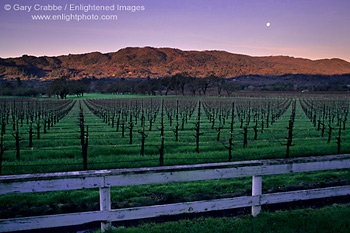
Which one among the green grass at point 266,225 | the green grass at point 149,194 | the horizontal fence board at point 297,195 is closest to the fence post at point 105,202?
the green grass at point 266,225

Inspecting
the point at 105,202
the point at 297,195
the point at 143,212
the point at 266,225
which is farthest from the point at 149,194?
the point at 297,195

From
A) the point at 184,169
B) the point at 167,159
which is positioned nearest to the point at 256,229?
the point at 184,169

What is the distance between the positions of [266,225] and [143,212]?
190cm

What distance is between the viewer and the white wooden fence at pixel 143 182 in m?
3.62

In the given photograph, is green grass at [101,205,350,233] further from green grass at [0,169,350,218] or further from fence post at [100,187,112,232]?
green grass at [0,169,350,218]

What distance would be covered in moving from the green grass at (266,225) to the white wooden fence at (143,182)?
0.27m

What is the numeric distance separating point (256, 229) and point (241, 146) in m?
10.3

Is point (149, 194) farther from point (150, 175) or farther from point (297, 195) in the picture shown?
point (297, 195)

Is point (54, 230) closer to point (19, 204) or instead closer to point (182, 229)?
point (19, 204)

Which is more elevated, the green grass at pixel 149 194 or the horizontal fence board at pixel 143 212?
the horizontal fence board at pixel 143 212

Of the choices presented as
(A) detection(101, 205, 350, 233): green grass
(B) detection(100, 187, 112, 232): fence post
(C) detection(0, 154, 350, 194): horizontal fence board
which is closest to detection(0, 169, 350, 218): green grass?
(A) detection(101, 205, 350, 233): green grass

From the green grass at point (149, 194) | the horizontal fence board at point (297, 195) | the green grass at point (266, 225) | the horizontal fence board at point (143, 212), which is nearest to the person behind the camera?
the horizontal fence board at point (143, 212)

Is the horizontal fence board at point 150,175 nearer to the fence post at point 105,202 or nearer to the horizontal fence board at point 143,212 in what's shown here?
the fence post at point 105,202

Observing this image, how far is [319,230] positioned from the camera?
4.10 metres
